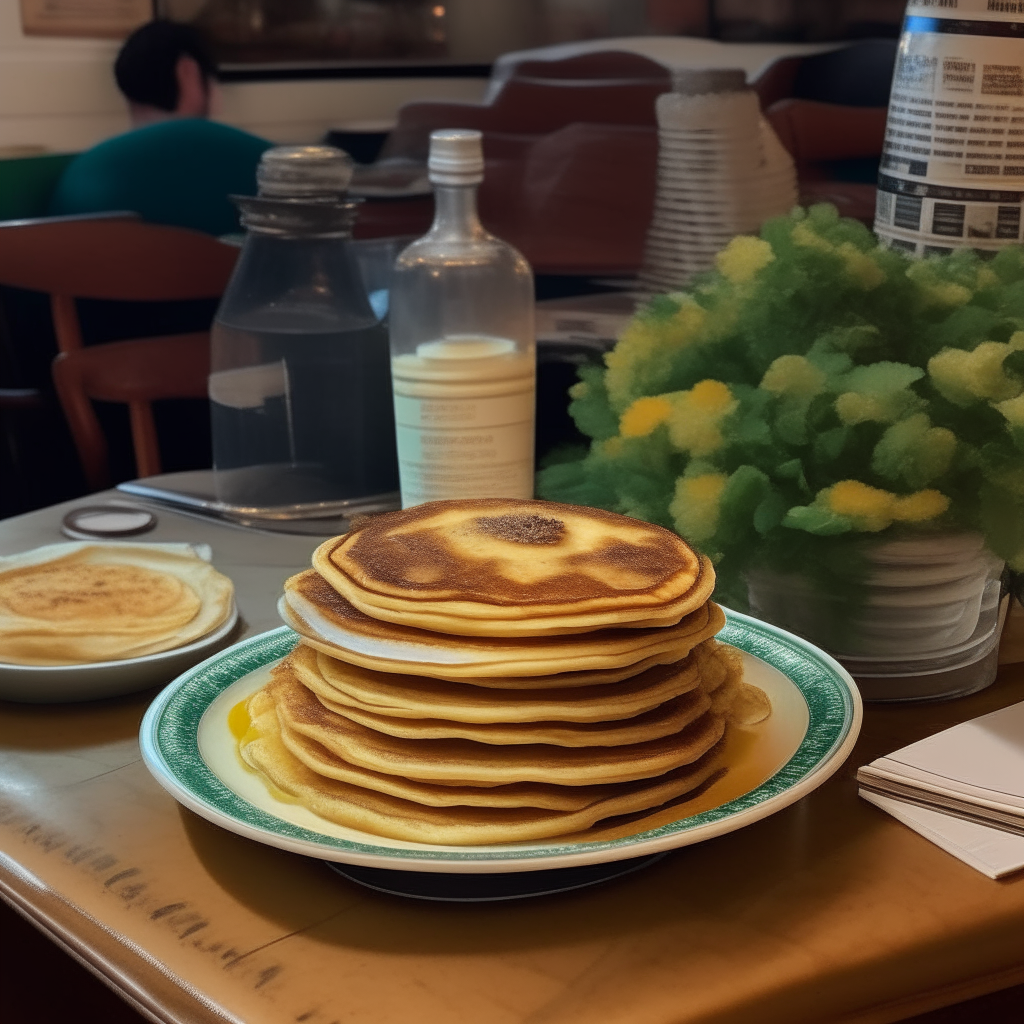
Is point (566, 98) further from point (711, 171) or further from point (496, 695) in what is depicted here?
point (496, 695)

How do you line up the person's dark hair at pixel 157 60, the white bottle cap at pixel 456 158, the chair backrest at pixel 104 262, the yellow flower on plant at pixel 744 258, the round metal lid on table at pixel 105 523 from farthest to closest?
the person's dark hair at pixel 157 60 → the chair backrest at pixel 104 262 → the round metal lid on table at pixel 105 523 → the white bottle cap at pixel 456 158 → the yellow flower on plant at pixel 744 258

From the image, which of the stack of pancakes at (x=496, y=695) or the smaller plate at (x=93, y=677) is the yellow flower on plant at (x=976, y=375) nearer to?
the stack of pancakes at (x=496, y=695)

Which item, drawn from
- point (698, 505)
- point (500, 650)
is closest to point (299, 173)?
point (698, 505)

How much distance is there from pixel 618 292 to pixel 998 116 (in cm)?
74

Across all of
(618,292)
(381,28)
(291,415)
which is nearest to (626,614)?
(291,415)

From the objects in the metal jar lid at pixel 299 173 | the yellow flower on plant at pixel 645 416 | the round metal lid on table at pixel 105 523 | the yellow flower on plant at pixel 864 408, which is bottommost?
the round metal lid on table at pixel 105 523

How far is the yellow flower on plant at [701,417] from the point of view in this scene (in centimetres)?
67

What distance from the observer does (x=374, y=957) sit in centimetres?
47

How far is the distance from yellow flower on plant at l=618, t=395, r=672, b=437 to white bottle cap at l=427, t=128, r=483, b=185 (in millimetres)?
275

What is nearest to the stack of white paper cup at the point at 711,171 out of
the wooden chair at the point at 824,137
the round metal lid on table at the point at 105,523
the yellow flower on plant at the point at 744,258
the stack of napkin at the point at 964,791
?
the wooden chair at the point at 824,137

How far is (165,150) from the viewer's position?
6.31 ft

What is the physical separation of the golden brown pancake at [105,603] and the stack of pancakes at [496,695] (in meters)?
0.18

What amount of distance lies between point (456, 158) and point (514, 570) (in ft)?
1.45

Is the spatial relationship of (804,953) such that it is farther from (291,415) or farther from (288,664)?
(291,415)
